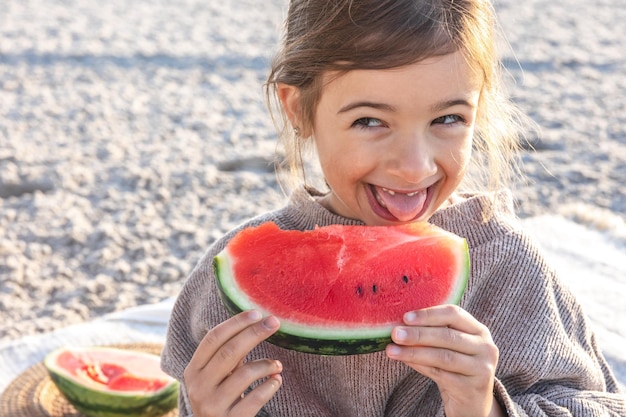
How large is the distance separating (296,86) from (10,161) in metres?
3.87

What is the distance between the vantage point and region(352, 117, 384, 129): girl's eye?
205 cm

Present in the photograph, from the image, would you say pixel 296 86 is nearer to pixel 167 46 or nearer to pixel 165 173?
pixel 165 173

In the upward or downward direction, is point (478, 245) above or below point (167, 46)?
above

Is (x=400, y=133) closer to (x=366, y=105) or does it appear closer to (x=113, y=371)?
(x=366, y=105)

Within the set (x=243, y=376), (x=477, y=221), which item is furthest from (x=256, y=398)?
(x=477, y=221)

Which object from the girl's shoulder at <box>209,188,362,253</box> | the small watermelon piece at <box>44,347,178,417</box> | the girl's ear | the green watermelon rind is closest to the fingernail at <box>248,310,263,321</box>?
the green watermelon rind

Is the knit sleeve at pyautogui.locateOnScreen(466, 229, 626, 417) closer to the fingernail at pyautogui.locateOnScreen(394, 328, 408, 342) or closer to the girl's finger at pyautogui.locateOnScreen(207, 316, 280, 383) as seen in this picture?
the fingernail at pyautogui.locateOnScreen(394, 328, 408, 342)

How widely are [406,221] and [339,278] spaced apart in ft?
0.84

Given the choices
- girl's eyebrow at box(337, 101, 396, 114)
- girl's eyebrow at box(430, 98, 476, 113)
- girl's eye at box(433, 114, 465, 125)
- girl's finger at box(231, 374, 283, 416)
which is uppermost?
girl's eyebrow at box(337, 101, 396, 114)

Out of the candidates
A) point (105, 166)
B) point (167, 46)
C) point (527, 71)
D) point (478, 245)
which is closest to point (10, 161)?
point (105, 166)

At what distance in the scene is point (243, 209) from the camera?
16.5 ft

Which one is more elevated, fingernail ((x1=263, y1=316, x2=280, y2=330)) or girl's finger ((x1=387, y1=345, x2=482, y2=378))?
fingernail ((x1=263, y1=316, x2=280, y2=330))

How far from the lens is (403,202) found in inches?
82.3

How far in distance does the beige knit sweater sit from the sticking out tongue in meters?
0.22
